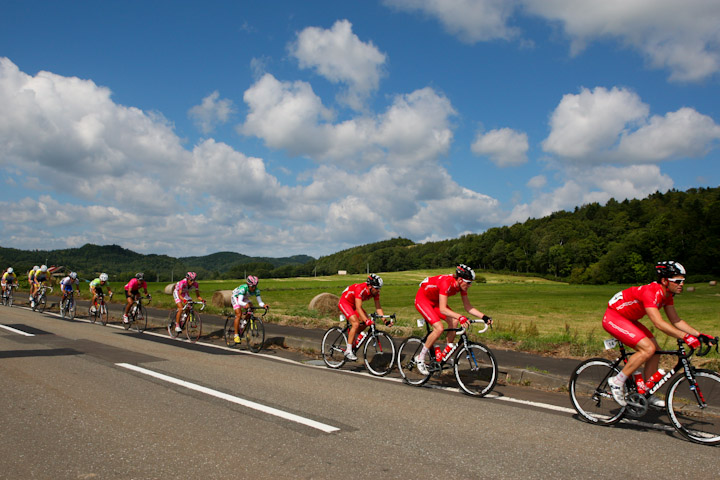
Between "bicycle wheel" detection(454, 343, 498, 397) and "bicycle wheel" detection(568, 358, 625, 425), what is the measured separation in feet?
4.72

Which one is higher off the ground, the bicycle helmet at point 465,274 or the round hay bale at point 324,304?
the bicycle helmet at point 465,274

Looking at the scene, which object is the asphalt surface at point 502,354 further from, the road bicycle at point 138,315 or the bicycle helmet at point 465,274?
the bicycle helmet at point 465,274

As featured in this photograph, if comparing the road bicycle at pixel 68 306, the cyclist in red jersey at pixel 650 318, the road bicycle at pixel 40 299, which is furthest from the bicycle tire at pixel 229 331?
the road bicycle at pixel 40 299

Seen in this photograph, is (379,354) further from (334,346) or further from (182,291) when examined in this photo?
(182,291)

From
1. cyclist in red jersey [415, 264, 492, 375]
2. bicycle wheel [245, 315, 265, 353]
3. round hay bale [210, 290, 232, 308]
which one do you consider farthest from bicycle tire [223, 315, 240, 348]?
round hay bale [210, 290, 232, 308]

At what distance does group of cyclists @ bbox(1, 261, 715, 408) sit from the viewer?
18.9ft

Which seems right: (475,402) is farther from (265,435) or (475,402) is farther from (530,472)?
(265,435)

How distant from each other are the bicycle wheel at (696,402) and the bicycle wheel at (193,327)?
11574 mm

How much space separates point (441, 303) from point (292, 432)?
3652 mm

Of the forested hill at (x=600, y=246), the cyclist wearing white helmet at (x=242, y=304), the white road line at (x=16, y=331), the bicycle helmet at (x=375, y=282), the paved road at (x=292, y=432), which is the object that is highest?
the forested hill at (x=600, y=246)

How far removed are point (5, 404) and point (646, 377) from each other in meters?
8.00

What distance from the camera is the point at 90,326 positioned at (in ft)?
57.6

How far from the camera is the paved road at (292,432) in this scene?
14.3 ft

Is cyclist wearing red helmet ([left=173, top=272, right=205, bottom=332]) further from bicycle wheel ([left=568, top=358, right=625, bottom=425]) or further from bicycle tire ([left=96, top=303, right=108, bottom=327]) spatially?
bicycle wheel ([left=568, top=358, right=625, bottom=425])
